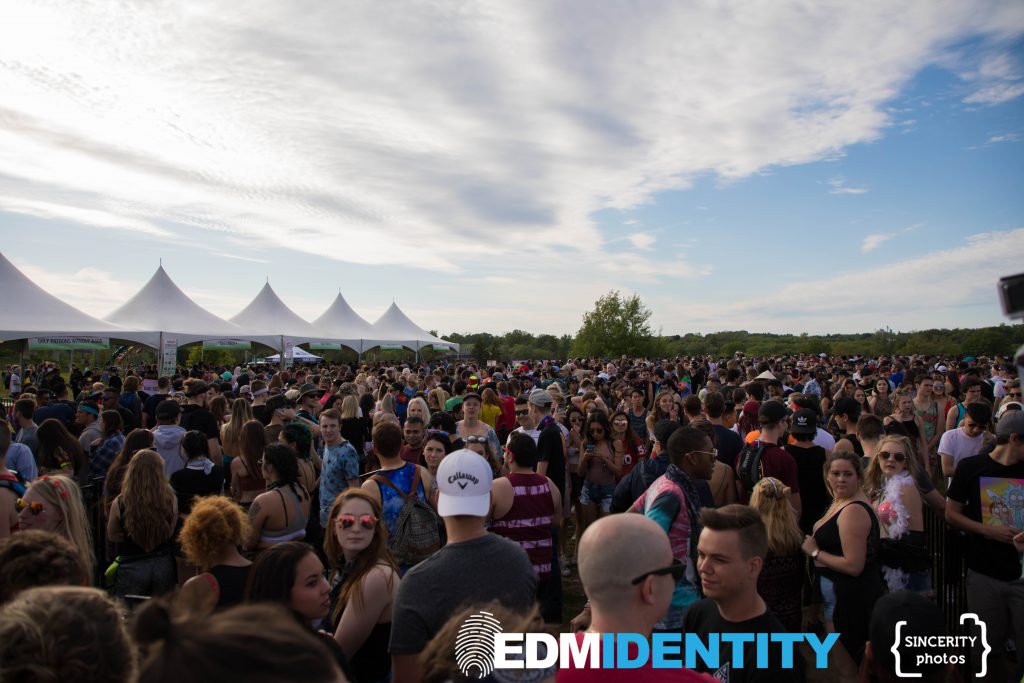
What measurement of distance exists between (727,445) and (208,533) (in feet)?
14.6

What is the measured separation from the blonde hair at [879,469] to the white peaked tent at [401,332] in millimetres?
26992

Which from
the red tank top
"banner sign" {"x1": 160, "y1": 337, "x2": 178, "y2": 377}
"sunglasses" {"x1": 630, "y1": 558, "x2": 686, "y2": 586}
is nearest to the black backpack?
the red tank top

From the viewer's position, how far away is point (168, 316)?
2055cm

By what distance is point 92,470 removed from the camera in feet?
20.9

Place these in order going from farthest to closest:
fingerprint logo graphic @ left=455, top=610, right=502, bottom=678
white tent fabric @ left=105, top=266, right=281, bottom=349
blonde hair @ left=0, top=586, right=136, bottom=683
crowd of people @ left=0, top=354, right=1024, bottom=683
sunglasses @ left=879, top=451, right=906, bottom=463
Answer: white tent fabric @ left=105, top=266, right=281, bottom=349 < sunglasses @ left=879, top=451, right=906, bottom=463 < fingerprint logo graphic @ left=455, top=610, right=502, bottom=678 < crowd of people @ left=0, top=354, right=1024, bottom=683 < blonde hair @ left=0, top=586, right=136, bottom=683

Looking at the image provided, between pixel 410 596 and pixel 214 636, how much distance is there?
5.20 feet

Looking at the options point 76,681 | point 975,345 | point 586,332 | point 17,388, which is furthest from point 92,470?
point 975,345

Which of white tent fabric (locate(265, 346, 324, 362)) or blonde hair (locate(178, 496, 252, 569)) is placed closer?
blonde hair (locate(178, 496, 252, 569))

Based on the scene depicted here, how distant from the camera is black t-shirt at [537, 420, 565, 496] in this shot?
20.5 ft

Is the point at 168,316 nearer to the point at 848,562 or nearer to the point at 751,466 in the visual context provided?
the point at 751,466

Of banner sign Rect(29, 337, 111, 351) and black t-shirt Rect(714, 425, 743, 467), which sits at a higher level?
banner sign Rect(29, 337, 111, 351)

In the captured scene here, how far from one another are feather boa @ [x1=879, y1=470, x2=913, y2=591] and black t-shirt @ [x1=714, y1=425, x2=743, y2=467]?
1866 millimetres

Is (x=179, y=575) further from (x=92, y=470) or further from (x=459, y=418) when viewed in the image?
(x=459, y=418)

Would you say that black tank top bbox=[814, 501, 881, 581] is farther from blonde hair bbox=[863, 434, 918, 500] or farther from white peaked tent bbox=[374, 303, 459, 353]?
white peaked tent bbox=[374, 303, 459, 353]
